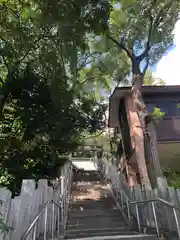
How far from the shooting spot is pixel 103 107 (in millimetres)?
11477

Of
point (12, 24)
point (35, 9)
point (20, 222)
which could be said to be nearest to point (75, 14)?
point (35, 9)

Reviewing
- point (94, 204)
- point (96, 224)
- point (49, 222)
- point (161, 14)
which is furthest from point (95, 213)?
point (161, 14)

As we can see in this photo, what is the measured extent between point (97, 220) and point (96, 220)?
0.03 metres

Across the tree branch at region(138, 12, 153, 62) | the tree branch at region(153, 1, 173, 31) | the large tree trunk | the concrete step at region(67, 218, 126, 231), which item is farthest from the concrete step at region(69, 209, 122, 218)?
the tree branch at region(153, 1, 173, 31)

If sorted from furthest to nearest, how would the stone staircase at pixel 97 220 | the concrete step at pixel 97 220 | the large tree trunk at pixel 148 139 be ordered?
the large tree trunk at pixel 148 139
the concrete step at pixel 97 220
the stone staircase at pixel 97 220

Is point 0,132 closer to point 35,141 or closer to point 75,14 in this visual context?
point 35,141

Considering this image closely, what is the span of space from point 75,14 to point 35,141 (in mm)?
4154

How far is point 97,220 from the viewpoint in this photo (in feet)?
23.6

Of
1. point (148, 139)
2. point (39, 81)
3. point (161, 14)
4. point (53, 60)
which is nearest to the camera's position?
point (53, 60)

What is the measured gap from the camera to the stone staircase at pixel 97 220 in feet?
17.4

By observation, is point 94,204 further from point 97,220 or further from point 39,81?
point 39,81

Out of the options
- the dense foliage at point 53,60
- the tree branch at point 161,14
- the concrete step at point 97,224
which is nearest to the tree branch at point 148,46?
the dense foliage at point 53,60

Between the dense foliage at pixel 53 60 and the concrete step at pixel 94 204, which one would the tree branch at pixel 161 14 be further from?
the concrete step at pixel 94 204

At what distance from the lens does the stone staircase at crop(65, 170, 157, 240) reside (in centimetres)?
532
